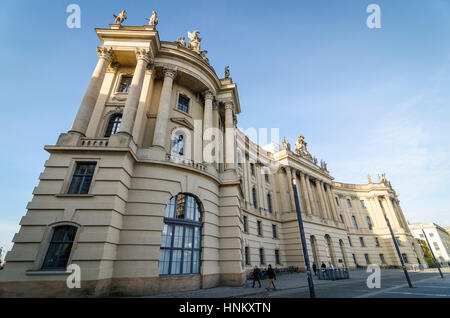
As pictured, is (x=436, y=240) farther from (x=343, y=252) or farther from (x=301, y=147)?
(x=301, y=147)

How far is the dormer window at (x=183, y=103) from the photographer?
60.1 feet

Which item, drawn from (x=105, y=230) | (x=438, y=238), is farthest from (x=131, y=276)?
(x=438, y=238)

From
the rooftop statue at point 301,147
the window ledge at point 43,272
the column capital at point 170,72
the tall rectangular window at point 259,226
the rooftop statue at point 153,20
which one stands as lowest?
the window ledge at point 43,272

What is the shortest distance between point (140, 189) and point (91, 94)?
7.64 m

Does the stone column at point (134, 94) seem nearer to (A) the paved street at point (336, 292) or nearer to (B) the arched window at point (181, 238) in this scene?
(B) the arched window at point (181, 238)

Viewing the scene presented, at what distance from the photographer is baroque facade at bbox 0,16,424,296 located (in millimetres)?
9680

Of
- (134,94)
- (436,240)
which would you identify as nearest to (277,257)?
(134,94)

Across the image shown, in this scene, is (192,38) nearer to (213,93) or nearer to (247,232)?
(213,93)

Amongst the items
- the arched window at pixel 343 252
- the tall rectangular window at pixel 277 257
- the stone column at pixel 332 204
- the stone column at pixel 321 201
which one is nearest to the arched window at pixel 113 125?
the tall rectangular window at pixel 277 257

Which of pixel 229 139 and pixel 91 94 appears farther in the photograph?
pixel 229 139

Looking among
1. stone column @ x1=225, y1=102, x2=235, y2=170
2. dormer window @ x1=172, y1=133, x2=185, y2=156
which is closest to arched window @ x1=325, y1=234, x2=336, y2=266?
stone column @ x1=225, y1=102, x2=235, y2=170

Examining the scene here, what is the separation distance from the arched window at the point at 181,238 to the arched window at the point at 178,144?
375 centimetres

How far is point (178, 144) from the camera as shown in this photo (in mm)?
16250

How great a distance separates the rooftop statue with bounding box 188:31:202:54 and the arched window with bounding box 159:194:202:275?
15518mm
